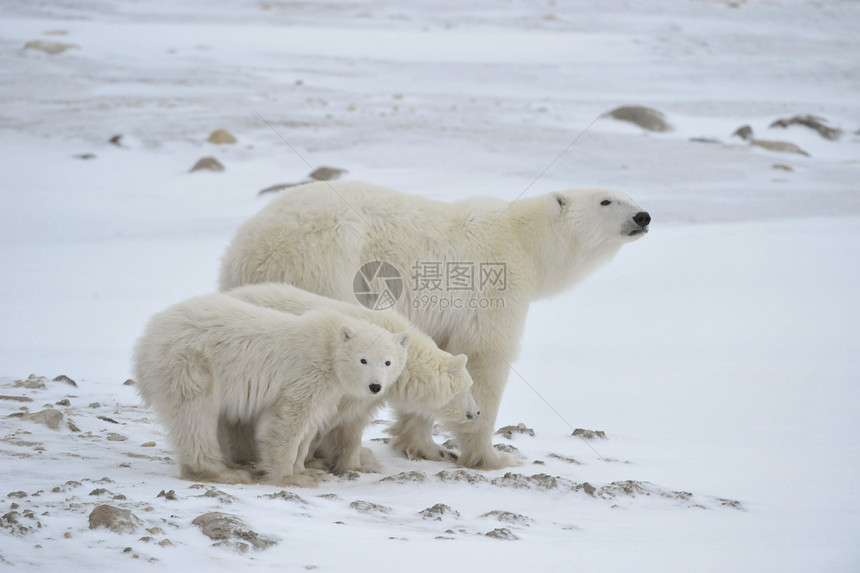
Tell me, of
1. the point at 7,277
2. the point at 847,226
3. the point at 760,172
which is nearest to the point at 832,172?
the point at 760,172

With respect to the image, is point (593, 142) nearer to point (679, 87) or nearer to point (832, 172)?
point (832, 172)

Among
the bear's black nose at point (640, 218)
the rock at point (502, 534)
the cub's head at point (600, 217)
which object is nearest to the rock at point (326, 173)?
the cub's head at point (600, 217)

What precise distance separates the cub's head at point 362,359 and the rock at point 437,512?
733 millimetres

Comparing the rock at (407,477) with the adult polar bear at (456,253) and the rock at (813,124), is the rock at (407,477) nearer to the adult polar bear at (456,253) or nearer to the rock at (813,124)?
the adult polar bear at (456,253)

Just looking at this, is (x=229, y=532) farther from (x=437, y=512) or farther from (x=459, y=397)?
(x=459, y=397)

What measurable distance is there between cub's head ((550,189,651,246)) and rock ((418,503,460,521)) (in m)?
2.29

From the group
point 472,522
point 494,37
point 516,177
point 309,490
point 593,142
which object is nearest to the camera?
point 472,522

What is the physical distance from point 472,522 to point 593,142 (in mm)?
14233

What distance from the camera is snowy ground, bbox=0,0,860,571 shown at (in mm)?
4141

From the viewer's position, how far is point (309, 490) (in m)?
4.81

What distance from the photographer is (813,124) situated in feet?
61.9

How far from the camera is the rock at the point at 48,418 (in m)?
5.52

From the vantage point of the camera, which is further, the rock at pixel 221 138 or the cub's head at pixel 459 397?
the rock at pixel 221 138
